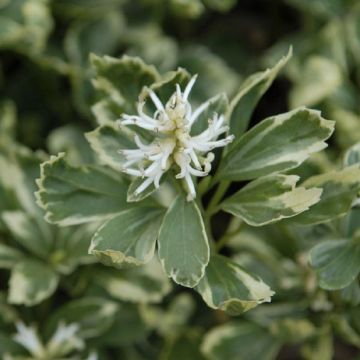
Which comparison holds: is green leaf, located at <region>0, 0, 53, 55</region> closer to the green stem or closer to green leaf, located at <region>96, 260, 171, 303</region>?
green leaf, located at <region>96, 260, 171, 303</region>

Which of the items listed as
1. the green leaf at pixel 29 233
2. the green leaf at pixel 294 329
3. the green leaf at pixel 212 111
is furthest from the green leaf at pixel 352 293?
the green leaf at pixel 29 233

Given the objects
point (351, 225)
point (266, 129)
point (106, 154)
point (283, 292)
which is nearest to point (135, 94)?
point (106, 154)

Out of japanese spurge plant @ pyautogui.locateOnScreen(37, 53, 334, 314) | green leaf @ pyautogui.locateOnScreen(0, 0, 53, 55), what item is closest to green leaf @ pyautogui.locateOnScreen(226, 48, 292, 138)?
japanese spurge plant @ pyautogui.locateOnScreen(37, 53, 334, 314)

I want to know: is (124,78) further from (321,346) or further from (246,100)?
(321,346)

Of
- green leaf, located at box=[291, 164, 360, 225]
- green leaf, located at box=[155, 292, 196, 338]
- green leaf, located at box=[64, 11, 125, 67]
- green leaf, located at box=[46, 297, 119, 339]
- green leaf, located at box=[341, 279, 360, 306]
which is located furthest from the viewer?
green leaf, located at box=[64, 11, 125, 67]

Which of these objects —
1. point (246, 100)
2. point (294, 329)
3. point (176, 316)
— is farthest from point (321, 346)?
point (246, 100)

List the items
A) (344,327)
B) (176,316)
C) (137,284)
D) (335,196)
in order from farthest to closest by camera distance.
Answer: (176,316) → (137,284) → (344,327) → (335,196)
